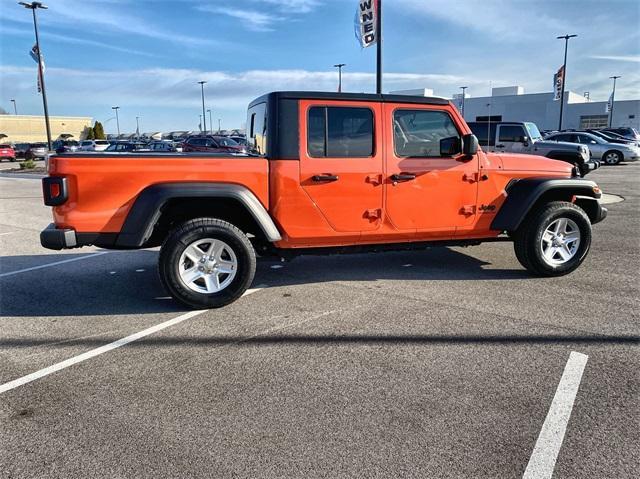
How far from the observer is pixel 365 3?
570 inches

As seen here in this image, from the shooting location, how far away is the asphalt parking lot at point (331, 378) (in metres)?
2.44

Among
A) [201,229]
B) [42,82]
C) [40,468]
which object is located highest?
[42,82]

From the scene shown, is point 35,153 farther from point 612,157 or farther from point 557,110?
point 557,110

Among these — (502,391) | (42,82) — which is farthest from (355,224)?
(42,82)

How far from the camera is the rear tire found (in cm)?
2350

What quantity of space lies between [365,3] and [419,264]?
11.0 meters

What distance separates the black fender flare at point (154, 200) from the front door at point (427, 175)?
153 centimetres

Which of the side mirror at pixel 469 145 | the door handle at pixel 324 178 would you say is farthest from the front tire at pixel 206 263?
the side mirror at pixel 469 145

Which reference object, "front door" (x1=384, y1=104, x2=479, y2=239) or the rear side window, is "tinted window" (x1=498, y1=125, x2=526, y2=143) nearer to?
"front door" (x1=384, y1=104, x2=479, y2=239)

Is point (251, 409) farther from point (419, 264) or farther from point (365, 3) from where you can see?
point (365, 3)

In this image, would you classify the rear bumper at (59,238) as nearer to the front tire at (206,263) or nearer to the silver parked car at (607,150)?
the front tire at (206,263)

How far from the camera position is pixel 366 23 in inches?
563

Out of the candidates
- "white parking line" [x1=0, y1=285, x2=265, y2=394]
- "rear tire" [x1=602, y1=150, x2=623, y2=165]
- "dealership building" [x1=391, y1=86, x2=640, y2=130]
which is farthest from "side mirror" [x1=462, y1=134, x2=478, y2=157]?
"dealership building" [x1=391, y1=86, x2=640, y2=130]

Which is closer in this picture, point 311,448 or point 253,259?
point 311,448
